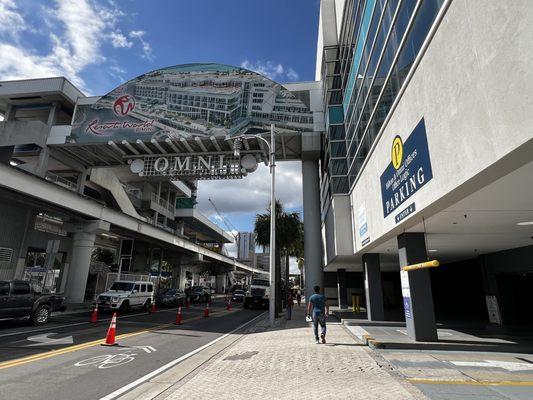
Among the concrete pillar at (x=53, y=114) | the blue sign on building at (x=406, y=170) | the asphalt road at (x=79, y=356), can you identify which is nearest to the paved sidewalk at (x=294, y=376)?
the asphalt road at (x=79, y=356)

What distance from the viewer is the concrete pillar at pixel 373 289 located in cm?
1739

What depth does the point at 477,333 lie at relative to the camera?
13086 millimetres

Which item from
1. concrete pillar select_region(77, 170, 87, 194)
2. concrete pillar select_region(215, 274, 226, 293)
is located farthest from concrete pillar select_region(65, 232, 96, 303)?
concrete pillar select_region(215, 274, 226, 293)

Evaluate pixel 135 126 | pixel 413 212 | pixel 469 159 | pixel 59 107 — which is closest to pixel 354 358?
pixel 413 212

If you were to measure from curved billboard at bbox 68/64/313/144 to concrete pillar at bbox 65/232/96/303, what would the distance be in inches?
317

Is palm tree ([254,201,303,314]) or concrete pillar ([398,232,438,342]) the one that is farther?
palm tree ([254,201,303,314])

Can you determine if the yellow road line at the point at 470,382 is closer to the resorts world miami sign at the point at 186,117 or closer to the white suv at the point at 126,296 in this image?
the white suv at the point at 126,296

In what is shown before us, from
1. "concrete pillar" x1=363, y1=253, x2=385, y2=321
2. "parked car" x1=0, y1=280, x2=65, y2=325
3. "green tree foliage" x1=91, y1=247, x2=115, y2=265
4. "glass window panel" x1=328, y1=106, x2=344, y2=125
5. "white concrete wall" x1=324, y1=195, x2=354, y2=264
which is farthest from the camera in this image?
"green tree foliage" x1=91, y1=247, x2=115, y2=265

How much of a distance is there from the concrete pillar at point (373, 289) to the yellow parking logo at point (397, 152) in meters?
8.89

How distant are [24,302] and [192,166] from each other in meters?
15.1

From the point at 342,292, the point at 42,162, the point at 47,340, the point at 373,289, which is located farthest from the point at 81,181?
the point at 373,289

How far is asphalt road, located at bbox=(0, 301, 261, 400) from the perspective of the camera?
21.4 feet

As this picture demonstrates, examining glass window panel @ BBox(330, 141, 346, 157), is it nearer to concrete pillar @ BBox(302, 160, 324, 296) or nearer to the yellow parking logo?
concrete pillar @ BBox(302, 160, 324, 296)

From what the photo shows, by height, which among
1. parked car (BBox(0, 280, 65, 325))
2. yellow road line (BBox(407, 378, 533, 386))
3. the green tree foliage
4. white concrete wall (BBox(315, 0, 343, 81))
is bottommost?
yellow road line (BBox(407, 378, 533, 386))
